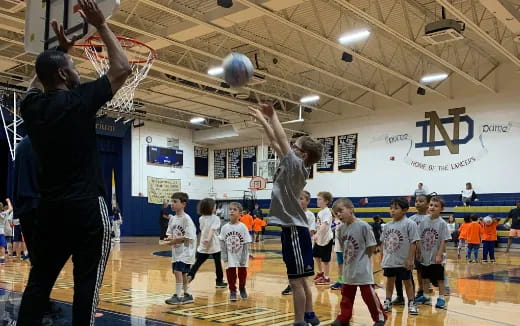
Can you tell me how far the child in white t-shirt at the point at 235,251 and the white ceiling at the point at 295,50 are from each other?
17.3 ft

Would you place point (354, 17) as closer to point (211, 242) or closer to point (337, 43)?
point (337, 43)

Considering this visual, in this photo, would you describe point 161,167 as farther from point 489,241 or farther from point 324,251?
point 324,251

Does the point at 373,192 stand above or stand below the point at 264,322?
above

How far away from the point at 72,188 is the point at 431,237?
16.4 ft

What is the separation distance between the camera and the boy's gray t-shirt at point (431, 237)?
6203 mm

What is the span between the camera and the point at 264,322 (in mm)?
5078

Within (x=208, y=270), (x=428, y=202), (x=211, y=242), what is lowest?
(x=208, y=270)

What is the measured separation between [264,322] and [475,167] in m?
15.1

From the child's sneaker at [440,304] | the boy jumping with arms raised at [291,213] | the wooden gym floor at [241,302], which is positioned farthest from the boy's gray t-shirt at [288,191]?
the child's sneaker at [440,304]

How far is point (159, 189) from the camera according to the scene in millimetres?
23672

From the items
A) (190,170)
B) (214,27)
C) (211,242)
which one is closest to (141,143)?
(190,170)

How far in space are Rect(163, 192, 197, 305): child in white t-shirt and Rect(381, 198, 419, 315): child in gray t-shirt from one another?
231 centimetres

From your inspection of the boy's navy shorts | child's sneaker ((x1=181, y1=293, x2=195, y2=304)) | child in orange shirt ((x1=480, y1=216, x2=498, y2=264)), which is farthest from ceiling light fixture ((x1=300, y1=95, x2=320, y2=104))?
the boy's navy shorts

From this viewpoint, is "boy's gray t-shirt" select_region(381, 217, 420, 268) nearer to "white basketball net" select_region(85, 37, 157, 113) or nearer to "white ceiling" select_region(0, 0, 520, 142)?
"white basketball net" select_region(85, 37, 157, 113)
